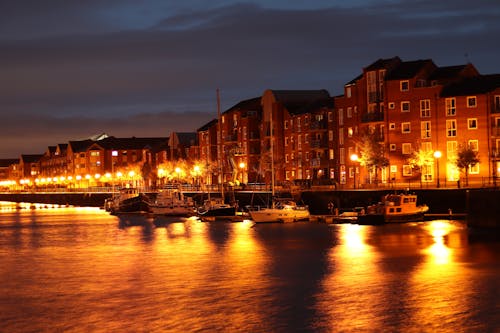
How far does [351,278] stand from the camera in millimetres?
45250

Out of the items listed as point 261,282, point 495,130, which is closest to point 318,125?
point 495,130

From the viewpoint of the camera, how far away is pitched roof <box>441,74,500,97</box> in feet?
325

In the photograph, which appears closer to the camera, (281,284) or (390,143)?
(281,284)

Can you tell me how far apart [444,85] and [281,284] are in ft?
215

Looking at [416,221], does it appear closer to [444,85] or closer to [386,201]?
[386,201]

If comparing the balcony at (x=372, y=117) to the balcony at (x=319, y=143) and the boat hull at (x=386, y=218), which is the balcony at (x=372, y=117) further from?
the boat hull at (x=386, y=218)

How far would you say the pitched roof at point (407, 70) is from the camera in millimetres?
104938

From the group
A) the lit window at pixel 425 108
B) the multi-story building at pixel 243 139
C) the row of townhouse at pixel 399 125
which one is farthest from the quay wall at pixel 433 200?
the multi-story building at pixel 243 139

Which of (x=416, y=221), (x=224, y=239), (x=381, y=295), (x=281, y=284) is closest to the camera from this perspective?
(x=381, y=295)

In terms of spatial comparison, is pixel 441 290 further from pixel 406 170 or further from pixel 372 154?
pixel 406 170

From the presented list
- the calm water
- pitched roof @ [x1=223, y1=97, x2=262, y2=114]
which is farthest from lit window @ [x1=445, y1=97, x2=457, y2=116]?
pitched roof @ [x1=223, y1=97, x2=262, y2=114]

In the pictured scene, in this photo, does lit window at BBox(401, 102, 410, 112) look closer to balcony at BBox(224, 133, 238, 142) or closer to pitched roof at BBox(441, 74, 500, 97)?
pitched roof at BBox(441, 74, 500, 97)

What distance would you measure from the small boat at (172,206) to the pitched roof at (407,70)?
29640mm

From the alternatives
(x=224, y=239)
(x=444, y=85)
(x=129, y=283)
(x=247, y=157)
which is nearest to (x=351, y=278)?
(x=129, y=283)
